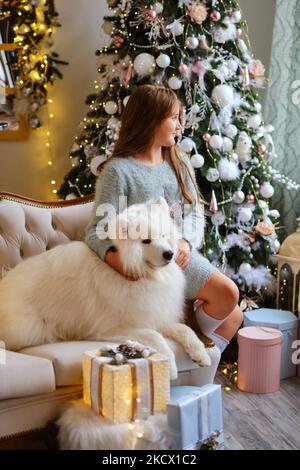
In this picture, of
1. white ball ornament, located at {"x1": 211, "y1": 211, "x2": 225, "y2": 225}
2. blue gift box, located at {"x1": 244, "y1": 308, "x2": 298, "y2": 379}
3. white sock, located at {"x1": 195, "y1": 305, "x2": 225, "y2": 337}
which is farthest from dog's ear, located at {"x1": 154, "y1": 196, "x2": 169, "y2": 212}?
blue gift box, located at {"x1": 244, "y1": 308, "x2": 298, "y2": 379}

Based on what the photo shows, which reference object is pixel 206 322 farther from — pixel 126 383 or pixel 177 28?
pixel 177 28

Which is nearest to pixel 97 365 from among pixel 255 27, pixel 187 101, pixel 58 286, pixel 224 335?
pixel 58 286

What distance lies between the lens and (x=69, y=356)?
215 cm

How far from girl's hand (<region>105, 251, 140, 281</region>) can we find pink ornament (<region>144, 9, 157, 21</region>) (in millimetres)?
1511

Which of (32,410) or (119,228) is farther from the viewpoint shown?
(119,228)

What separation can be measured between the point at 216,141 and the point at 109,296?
4.39ft

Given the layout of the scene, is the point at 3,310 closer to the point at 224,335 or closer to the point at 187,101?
the point at 224,335

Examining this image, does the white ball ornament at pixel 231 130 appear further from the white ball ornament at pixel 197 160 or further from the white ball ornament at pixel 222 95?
the white ball ornament at pixel 197 160

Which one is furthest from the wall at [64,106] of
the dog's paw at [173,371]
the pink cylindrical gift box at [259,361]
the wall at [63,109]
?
the dog's paw at [173,371]

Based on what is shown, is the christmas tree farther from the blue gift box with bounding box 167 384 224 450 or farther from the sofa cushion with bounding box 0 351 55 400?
the sofa cushion with bounding box 0 351 55 400

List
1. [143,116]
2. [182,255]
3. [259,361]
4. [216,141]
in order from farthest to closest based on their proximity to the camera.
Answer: [216,141], [259,361], [143,116], [182,255]

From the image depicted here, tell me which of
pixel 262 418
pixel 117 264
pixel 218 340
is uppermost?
pixel 117 264

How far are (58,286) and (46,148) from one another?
205 cm

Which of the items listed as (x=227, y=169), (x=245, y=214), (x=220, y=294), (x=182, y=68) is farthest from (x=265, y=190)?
(x=220, y=294)
